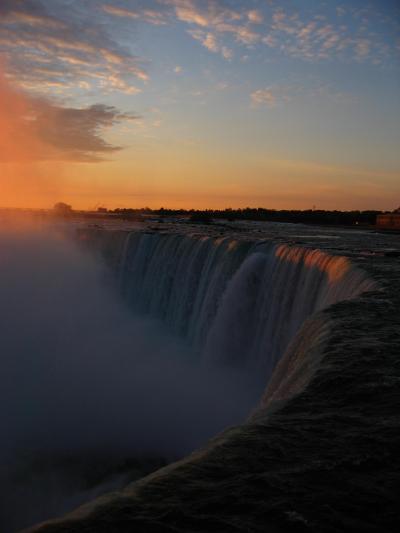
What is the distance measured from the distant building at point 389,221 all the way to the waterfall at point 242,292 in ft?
95.0

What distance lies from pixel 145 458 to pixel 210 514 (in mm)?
9035

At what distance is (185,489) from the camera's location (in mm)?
2822

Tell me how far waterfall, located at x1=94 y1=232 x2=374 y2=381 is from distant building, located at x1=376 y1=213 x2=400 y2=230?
28957mm

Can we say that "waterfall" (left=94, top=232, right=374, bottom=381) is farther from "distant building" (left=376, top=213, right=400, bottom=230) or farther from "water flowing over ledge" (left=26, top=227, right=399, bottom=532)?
"distant building" (left=376, top=213, right=400, bottom=230)

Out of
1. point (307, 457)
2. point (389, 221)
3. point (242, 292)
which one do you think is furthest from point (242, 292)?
point (389, 221)

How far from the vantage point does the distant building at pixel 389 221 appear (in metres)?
45.9

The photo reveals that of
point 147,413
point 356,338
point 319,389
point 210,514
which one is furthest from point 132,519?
point 147,413

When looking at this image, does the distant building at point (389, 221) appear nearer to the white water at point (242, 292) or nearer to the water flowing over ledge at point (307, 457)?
the white water at point (242, 292)

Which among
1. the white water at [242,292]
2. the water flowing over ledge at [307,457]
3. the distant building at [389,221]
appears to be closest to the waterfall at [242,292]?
the white water at [242,292]

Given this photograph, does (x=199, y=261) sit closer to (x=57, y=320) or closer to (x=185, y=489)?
(x=57, y=320)

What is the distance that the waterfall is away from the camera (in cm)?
1142

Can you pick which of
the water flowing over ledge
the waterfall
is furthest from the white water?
the water flowing over ledge

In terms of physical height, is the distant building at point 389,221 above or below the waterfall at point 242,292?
above

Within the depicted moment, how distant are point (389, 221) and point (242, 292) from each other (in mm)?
37128
